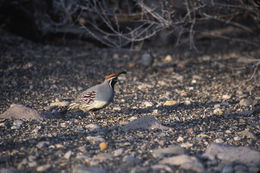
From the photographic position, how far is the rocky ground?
12.1 ft

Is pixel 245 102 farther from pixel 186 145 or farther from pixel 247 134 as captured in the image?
pixel 186 145

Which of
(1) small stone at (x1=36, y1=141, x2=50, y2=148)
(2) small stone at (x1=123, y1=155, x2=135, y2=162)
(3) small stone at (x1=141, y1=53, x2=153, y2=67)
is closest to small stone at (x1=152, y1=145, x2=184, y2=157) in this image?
(2) small stone at (x1=123, y1=155, x2=135, y2=162)

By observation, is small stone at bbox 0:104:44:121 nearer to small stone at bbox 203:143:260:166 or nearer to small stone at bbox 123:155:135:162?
small stone at bbox 123:155:135:162

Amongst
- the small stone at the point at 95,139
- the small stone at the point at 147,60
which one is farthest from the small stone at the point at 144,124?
the small stone at the point at 147,60

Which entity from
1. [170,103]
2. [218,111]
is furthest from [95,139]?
[218,111]

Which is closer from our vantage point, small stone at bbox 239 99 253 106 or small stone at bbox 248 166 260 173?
small stone at bbox 248 166 260 173

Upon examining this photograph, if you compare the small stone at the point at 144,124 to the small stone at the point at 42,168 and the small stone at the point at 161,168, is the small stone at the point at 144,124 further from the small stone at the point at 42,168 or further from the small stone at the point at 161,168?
the small stone at the point at 42,168

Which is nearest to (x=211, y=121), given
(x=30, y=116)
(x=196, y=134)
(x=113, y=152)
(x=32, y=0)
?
(x=196, y=134)

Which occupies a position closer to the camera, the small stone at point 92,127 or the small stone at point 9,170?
the small stone at point 9,170

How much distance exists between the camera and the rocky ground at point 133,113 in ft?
12.1

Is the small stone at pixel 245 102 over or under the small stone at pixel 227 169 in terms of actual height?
over

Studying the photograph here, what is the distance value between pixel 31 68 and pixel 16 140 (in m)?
3.53

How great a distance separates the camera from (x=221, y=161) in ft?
12.1

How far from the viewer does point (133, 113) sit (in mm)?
5387
